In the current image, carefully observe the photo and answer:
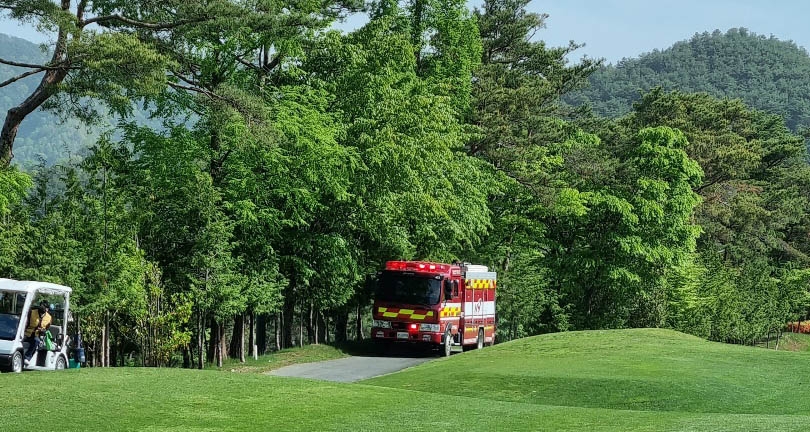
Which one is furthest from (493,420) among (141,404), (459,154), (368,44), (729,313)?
(729,313)

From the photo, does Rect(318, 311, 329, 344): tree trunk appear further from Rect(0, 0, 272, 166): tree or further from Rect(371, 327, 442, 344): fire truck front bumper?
Rect(0, 0, 272, 166): tree

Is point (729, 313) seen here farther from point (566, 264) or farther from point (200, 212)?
point (200, 212)

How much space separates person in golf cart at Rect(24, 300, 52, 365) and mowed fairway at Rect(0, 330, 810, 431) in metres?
2.11

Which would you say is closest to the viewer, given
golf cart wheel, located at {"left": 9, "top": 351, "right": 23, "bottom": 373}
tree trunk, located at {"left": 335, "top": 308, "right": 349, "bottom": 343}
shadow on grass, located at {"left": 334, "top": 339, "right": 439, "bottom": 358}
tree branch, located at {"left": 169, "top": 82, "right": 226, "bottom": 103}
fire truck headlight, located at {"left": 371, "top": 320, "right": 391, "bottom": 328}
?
golf cart wheel, located at {"left": 9, "top": 351, "right": 23, "bottom": 373}

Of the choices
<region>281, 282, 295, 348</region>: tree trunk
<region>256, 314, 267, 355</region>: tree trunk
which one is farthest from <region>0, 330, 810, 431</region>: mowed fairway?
<region>256, 314, 267, 355</region>: tree trunk

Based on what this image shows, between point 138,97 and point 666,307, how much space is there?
125ft

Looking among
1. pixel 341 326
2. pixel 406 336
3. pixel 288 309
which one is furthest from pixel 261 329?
pixel 406 336

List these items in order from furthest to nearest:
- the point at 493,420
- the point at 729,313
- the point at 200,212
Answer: the point at 729,313 < the point at 200,212 < the point at 493,420

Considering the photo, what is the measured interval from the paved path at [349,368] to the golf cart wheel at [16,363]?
8307 mm

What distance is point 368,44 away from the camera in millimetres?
43406

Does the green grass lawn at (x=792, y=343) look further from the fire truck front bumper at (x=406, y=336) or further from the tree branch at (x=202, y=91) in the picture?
the tree branch at (x=202, y=91)

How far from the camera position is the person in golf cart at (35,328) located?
23531mm

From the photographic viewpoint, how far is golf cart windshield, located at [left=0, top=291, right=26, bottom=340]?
23.1 meters

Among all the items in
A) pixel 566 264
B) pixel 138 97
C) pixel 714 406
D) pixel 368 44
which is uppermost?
pixel 368 44
